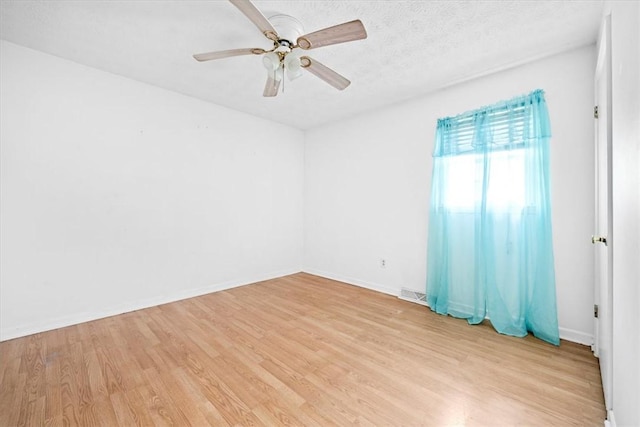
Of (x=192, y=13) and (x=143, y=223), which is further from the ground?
(x=192, y=13)

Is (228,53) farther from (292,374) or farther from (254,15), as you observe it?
(292,374)

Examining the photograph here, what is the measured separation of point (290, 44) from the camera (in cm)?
202

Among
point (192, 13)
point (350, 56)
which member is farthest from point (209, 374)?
point (350, 56)

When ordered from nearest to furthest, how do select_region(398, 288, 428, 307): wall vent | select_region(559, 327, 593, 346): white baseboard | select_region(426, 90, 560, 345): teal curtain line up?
select_region(559, 327, 593, 346): white baseboard < select_region(426, 90, 560, 345): teal curtain < select_region(398, 288, 428, 307): wall vent

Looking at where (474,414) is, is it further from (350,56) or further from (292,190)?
(292,190)

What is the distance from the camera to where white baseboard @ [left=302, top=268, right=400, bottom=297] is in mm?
3534

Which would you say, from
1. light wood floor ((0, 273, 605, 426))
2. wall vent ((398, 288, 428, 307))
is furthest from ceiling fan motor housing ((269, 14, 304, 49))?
wall vent ((398, 288, 428, 307))

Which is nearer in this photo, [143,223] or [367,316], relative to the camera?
[367,316]

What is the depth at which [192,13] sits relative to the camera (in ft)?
6.23

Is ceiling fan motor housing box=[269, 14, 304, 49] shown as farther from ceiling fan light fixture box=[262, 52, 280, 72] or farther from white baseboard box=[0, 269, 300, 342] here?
white baseboard box=[0, 269, 300, 342]

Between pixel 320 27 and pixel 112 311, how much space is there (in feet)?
11.4

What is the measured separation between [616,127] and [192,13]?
2.65 m

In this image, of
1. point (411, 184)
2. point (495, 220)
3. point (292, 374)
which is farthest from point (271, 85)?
point (495, 220)

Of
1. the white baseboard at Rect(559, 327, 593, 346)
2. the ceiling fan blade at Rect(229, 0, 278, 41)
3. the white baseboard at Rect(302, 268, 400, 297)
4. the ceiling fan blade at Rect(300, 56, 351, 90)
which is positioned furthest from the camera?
the white baseboard at Rect(302, 268, 400, 297)
